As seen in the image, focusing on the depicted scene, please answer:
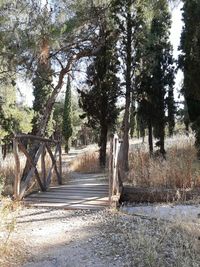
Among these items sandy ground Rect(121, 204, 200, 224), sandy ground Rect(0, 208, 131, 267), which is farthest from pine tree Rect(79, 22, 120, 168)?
sandy ground Rect(0, 208, 131, 267)

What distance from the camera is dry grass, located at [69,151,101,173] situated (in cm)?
1595

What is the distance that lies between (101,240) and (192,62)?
7.62 metres

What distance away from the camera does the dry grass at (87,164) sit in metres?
16.0

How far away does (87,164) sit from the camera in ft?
53.6

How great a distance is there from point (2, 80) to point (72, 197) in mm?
4392

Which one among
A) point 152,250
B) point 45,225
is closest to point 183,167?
point 45,225

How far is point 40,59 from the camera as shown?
10156mm

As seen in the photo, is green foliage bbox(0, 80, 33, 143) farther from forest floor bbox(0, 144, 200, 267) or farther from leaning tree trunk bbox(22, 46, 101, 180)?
Answer: forest floor bbox(0, 144, 200, 267)

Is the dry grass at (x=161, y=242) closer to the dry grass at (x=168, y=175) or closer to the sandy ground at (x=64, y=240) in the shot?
the sandy ground at (x=64, y=240)

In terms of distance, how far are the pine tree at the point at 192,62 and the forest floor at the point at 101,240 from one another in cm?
578

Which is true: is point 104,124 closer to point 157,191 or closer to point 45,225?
point 157,191

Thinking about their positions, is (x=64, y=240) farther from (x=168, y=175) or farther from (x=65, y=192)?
(x=168, y=175)


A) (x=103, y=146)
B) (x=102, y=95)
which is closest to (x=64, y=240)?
(x=103, y=146)

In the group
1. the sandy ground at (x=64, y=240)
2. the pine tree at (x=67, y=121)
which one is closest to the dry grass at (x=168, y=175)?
the sandy ground at (x=64, y=240)
